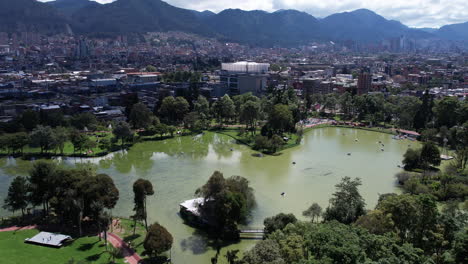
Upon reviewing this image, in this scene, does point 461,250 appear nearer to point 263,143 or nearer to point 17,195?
point 17,195

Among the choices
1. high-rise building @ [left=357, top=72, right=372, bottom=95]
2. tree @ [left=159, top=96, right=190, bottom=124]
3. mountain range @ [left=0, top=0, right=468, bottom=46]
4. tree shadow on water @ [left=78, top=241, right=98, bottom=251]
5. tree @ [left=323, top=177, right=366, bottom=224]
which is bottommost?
tree shadow on water @ [left=78, top=241, right=98, bottom=251]

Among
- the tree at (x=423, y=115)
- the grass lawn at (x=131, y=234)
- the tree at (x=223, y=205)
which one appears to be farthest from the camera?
the tree at (x=423, y=115)

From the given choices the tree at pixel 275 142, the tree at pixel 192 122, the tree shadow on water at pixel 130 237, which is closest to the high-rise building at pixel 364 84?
the tree at pixel 192 122

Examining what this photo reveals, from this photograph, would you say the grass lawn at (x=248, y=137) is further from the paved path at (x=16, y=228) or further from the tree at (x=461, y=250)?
the tree at (x=461, y=250)

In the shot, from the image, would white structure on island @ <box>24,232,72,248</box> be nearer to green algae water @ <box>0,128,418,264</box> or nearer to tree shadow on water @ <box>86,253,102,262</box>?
tree shadow on water @ <box>86,253,102,262</box>

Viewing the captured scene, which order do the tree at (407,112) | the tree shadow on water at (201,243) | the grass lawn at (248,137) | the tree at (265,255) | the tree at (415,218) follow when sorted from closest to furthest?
the tree at (265,255) < the tree at (415,218) < the tree shadow on water at (201,243) < the grass lawn at (248,137) < the tree at (407,112)

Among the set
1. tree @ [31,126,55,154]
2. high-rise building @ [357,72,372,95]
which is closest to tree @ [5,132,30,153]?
tree @ [31,126,55,154]

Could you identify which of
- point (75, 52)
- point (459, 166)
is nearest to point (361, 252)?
point (459, 166)
